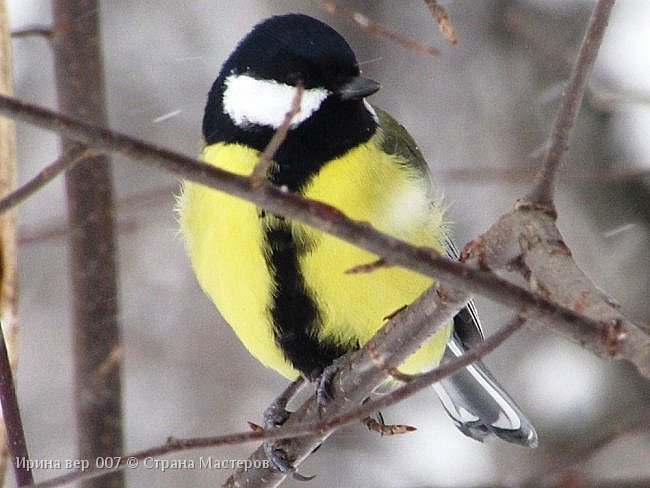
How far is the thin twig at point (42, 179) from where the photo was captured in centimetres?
107

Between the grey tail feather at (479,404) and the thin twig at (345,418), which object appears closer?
the thin twig at (345,418)

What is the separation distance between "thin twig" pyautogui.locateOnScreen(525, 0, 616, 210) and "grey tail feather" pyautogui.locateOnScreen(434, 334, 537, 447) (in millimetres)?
1350

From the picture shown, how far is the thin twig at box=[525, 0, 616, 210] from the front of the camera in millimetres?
1260

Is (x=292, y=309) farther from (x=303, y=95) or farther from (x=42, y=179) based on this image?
(x=42, y=179)

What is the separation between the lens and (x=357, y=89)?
7.45ft

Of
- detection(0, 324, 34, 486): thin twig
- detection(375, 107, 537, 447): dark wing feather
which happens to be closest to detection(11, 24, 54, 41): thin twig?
detection(375, 107, 537, 447): dark wing feather

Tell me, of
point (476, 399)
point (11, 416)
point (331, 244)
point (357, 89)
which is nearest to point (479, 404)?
point (476, 399)

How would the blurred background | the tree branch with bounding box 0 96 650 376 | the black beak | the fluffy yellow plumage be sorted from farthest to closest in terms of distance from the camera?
the blurred background, the black beak, the fluffy yellow plumage, the tree branch with bounding box 0 96 650 376

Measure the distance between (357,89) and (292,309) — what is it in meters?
0.52

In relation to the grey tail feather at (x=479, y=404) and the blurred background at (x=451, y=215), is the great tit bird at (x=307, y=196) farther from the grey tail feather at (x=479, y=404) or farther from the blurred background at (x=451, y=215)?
the blurred background at (x=451, y=215)

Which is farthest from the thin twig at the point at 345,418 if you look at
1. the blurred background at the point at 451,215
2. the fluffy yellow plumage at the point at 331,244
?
the blurred background at the point at 451,215

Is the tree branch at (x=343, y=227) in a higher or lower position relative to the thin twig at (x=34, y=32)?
higher

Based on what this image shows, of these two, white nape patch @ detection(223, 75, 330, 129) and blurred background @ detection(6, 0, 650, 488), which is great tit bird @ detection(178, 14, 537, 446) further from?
blurred background @ detection(6, 0, 650, 488)

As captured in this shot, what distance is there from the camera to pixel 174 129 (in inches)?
189
